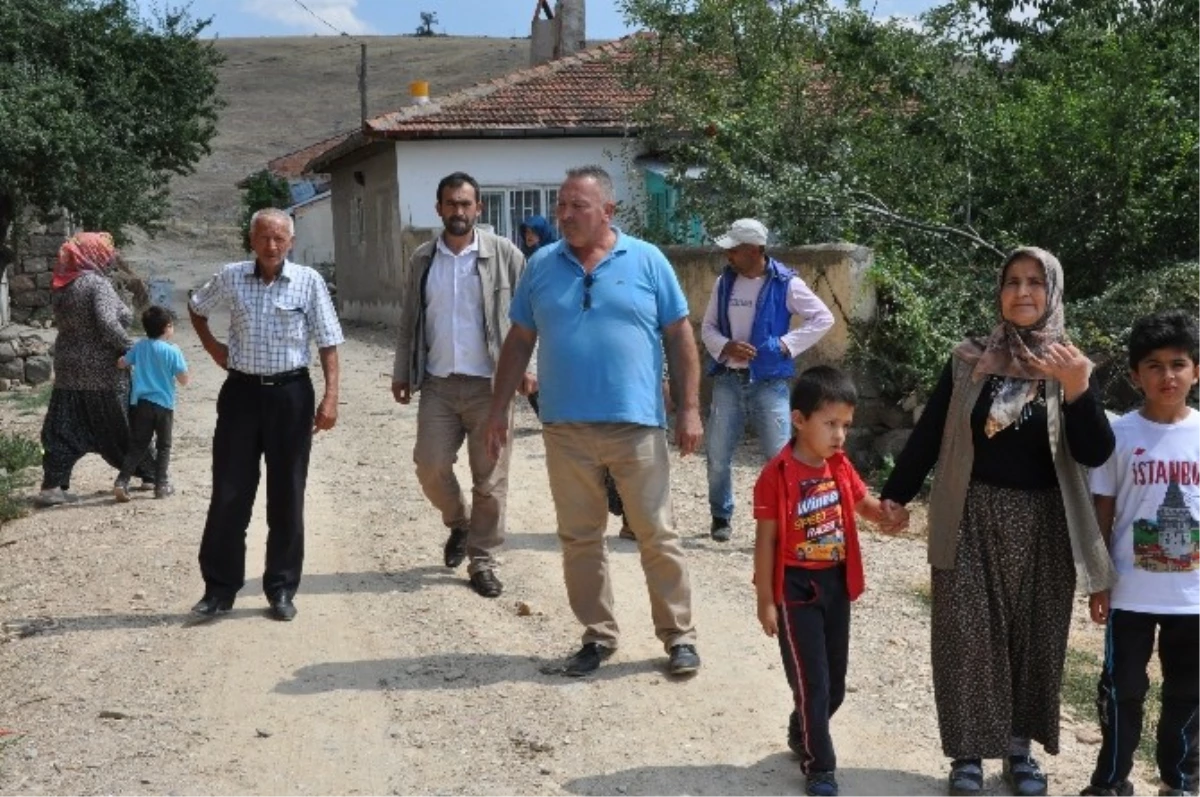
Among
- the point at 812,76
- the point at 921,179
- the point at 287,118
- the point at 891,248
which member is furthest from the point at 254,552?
the point at 287,118

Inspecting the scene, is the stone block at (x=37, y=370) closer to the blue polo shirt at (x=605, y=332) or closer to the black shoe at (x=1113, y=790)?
the blue polo shirt at (x=605, y=332)

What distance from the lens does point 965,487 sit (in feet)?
16.1

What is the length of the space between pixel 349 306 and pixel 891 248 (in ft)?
64.2

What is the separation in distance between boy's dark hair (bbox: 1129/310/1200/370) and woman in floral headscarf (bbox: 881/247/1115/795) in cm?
23

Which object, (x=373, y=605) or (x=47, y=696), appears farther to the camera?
(x=373, y=605)

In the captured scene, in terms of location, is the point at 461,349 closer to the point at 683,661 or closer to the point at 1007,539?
the point at 683,661

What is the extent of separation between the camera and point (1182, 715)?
16.0 feet

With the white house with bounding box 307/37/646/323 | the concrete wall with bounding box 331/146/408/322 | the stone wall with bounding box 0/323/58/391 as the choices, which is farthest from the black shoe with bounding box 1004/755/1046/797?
the concrete wall with bounding box 331/146/408/322

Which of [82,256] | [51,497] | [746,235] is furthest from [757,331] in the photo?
[51,497]

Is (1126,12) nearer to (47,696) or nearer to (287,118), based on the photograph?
(47,696)

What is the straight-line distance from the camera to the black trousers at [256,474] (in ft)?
23.1

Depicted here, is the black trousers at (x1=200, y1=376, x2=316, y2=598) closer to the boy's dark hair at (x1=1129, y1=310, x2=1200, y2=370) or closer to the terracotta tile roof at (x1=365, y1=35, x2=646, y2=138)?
the boy's dark hair at (x1=1129, y1=310, x2=1200, y2=370)

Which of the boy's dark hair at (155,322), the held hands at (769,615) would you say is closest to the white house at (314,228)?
the boy's dark hair at (155,322)

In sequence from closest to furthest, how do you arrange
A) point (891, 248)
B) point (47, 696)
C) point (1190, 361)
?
point (1190, 361) → point (47, 696) → point (891, 248)
